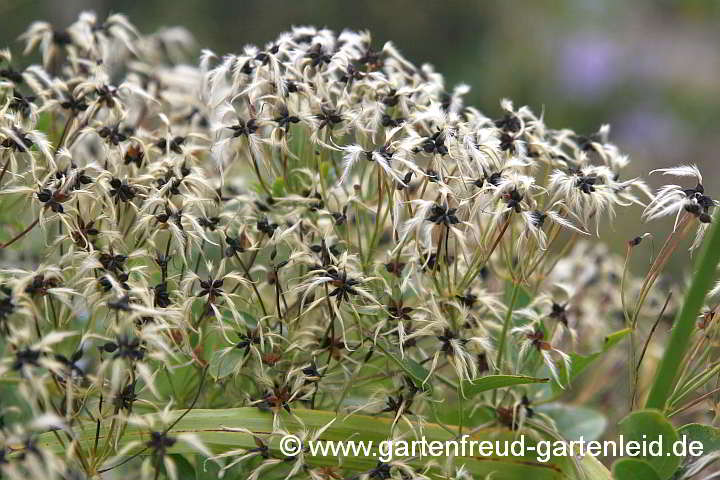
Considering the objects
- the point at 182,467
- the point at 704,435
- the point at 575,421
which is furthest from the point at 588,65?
the point at 182,467

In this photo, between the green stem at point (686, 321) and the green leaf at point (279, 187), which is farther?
the green leaf at point (279, 187)

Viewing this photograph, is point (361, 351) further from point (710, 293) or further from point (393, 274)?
point (710, 293)

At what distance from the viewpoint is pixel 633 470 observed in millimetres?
520

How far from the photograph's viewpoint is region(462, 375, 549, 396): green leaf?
0.52 meters

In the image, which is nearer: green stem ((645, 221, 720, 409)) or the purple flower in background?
green stem ((645, 221, 720, 409))

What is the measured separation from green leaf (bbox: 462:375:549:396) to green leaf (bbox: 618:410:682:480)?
0.21 feet

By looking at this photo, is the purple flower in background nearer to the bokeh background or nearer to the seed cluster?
the bokeh background

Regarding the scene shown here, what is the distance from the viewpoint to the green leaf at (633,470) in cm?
51

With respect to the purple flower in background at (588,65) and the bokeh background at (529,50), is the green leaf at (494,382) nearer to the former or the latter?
the bokeh background at (529,50)

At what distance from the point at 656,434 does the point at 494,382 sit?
0.36ft

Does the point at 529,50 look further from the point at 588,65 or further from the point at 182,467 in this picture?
the point at 182,467

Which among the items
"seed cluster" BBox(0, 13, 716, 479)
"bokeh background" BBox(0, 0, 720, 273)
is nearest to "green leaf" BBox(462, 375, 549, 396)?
"seed cluster" BBox(0, 13, 716, 479)

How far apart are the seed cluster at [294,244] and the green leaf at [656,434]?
0.22 ft

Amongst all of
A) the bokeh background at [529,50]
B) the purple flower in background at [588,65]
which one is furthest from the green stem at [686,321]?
the purple flower in background at [588,65]
